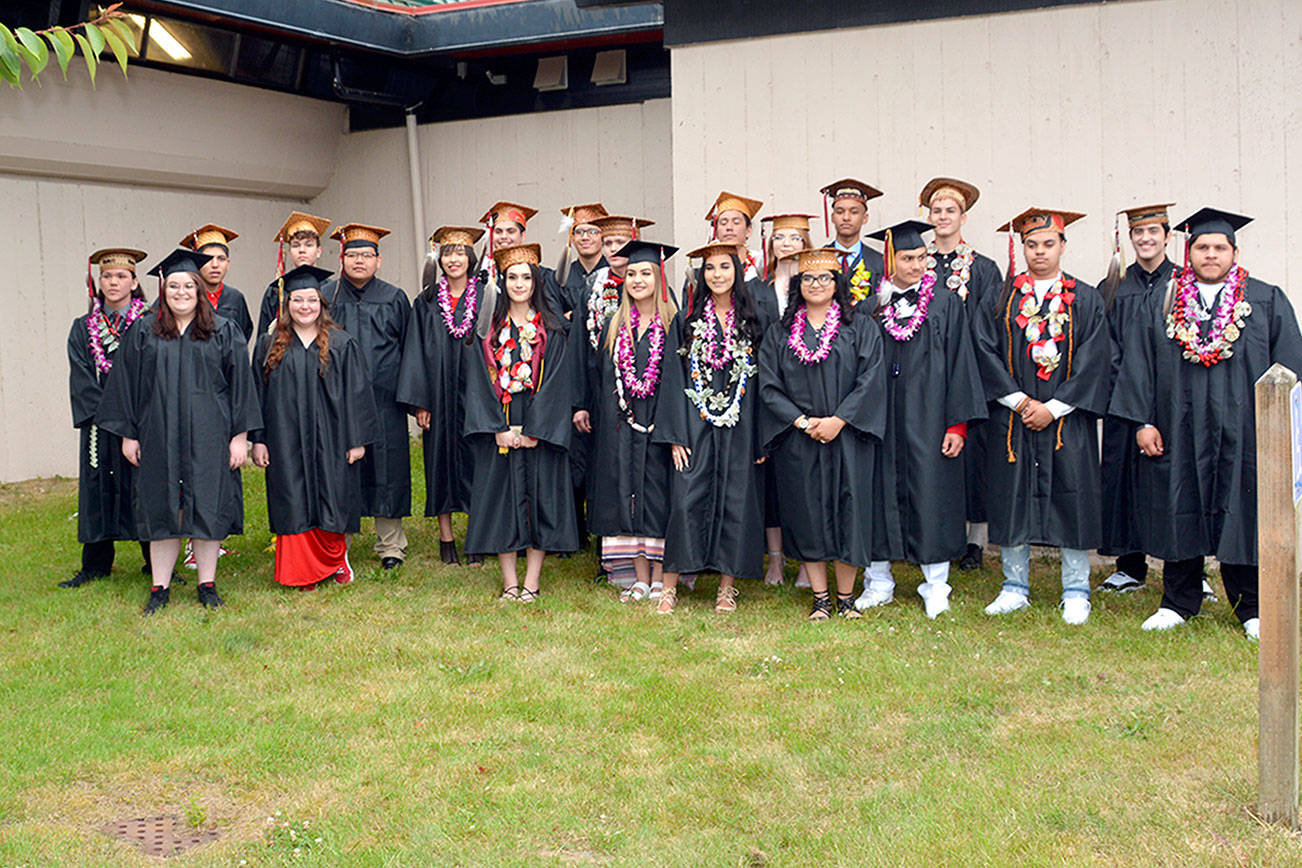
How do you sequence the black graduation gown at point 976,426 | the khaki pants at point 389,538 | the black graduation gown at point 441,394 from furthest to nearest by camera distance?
the khaki pants at point 389,538
the black graduation gown at point 441,394
the black graduation gown at point 976,426

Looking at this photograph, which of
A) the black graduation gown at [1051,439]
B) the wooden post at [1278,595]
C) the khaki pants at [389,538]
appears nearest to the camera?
the wooden post at [1278,595]

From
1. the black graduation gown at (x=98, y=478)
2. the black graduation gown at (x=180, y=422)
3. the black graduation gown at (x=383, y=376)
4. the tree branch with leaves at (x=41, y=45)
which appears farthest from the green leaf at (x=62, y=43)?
Result: the black graduation gown at (x=383, y=376)

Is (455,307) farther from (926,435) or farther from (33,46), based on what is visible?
(33,46)

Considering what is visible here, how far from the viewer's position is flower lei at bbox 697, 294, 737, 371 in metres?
6.75

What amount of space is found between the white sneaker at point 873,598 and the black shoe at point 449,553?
2.78m

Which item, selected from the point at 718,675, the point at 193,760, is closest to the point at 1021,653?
the point at 718,675

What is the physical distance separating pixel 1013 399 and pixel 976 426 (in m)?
0.81

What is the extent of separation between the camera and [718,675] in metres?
5.66

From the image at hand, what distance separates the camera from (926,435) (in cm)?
669

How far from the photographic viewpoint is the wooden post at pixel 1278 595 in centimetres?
370

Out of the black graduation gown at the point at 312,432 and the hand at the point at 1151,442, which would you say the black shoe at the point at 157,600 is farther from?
the hand at the point at 1151,442

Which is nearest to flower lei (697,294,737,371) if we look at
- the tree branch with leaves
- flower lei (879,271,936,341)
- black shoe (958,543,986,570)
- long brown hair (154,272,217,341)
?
flower lei (879,271,936,341)

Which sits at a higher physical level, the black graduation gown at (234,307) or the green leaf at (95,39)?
the green leaf at (95,39)

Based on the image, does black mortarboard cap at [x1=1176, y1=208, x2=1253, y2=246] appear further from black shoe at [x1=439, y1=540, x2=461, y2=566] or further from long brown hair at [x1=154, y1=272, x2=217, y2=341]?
long brown hair at [x1=154, y1=272, x2=217, y2=341]
